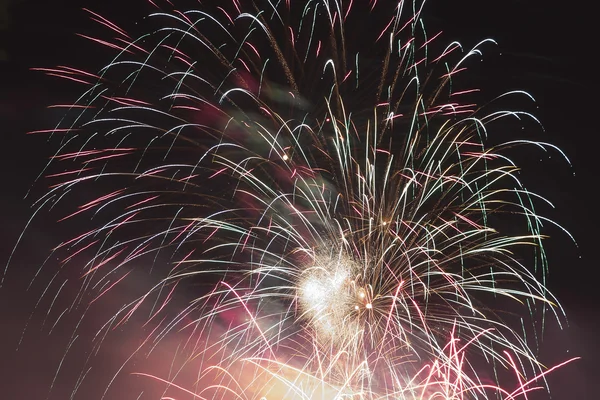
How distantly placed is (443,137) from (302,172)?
2.07 meters

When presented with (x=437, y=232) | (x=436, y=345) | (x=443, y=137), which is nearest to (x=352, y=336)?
(x=436, y=345)

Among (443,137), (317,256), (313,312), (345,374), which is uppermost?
(443,137)

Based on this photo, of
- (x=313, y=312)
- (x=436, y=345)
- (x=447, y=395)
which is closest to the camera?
(x=447, y=395)

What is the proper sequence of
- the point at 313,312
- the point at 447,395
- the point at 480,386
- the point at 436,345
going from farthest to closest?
the point at 313,312
the point at 436,345
the point at 447,395
the point at 480,386

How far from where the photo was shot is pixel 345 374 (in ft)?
33.0

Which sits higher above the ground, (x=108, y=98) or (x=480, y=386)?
(x=108, y=98)

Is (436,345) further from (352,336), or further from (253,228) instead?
(253,228)

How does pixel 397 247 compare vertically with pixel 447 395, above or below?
above

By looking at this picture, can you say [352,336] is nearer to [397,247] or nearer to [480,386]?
[397,247]

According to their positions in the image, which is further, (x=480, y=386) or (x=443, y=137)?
(x=443, y=137)

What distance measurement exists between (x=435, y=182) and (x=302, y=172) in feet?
6.17

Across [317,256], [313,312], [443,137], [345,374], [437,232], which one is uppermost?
[443,137]

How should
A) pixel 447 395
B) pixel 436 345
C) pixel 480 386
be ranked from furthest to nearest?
1. pixel 436 345
2. pixel 447 395
3. pixel 480 386

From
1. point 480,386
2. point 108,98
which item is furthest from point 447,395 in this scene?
point 108,98
